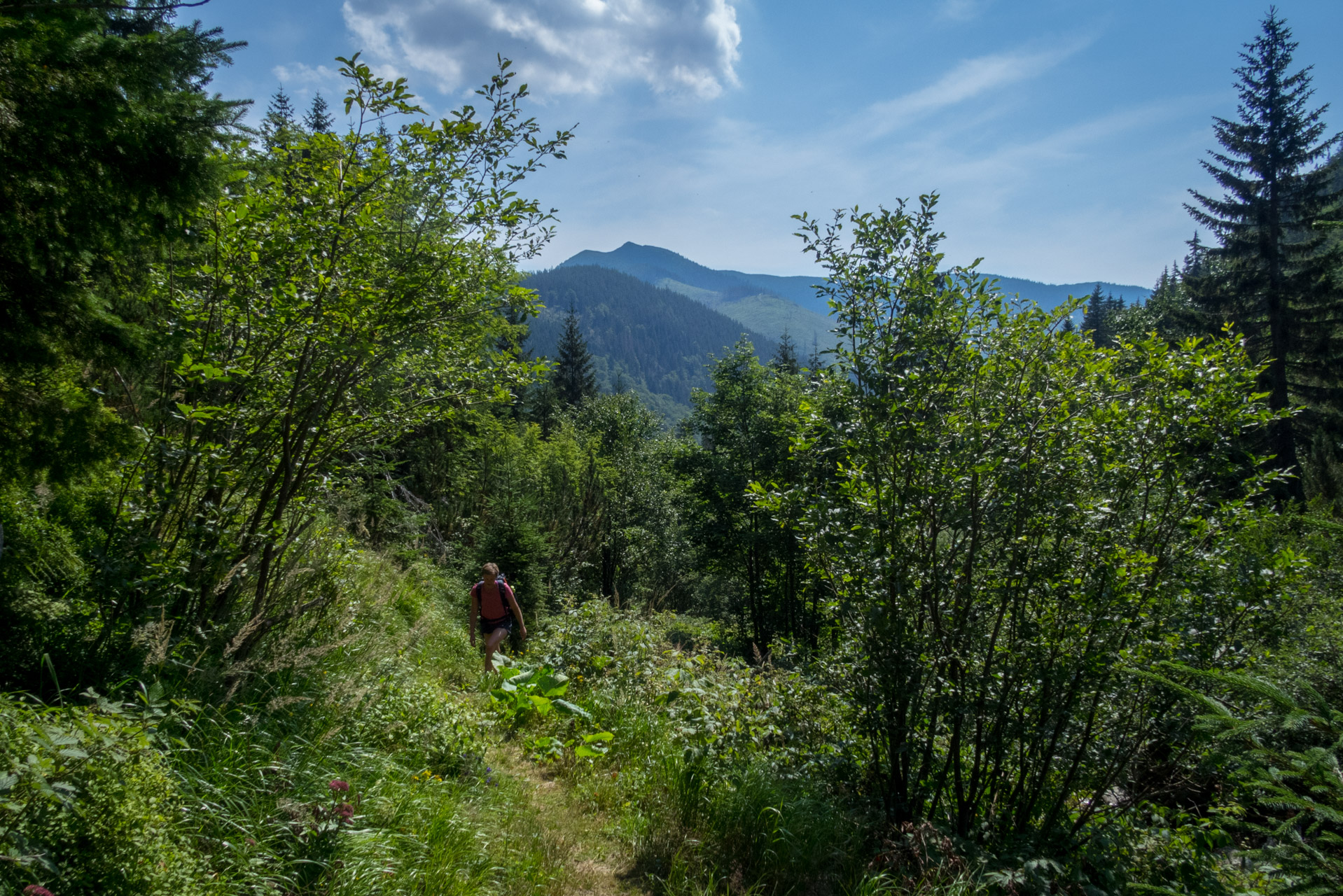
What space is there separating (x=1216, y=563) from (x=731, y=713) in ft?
11.9

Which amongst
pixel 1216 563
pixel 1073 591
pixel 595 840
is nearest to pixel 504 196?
pixel 595 840

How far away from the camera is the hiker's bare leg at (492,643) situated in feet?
23.4

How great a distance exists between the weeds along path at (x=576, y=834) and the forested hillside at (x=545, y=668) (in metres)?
0.03

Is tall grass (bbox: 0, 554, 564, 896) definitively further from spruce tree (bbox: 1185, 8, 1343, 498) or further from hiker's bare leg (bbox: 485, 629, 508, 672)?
spruce tree (bbox: 1185, 8, 1343, 498)

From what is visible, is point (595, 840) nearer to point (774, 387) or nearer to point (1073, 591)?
point (1073, 591)

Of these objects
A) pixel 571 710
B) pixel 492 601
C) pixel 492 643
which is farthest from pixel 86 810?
pixel 492 601

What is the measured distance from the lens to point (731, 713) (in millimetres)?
4812

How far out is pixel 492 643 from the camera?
287 inches

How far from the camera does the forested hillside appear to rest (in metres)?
3.02

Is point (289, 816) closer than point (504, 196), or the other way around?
point (289, 816)

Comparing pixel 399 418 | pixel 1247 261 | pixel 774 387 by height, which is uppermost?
pixel 1247 261

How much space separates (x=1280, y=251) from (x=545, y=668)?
2871 cm

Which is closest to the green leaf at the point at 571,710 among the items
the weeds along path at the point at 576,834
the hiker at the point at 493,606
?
the weeds along path at the point at 576,834

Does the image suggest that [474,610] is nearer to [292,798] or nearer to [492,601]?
[492,601]
